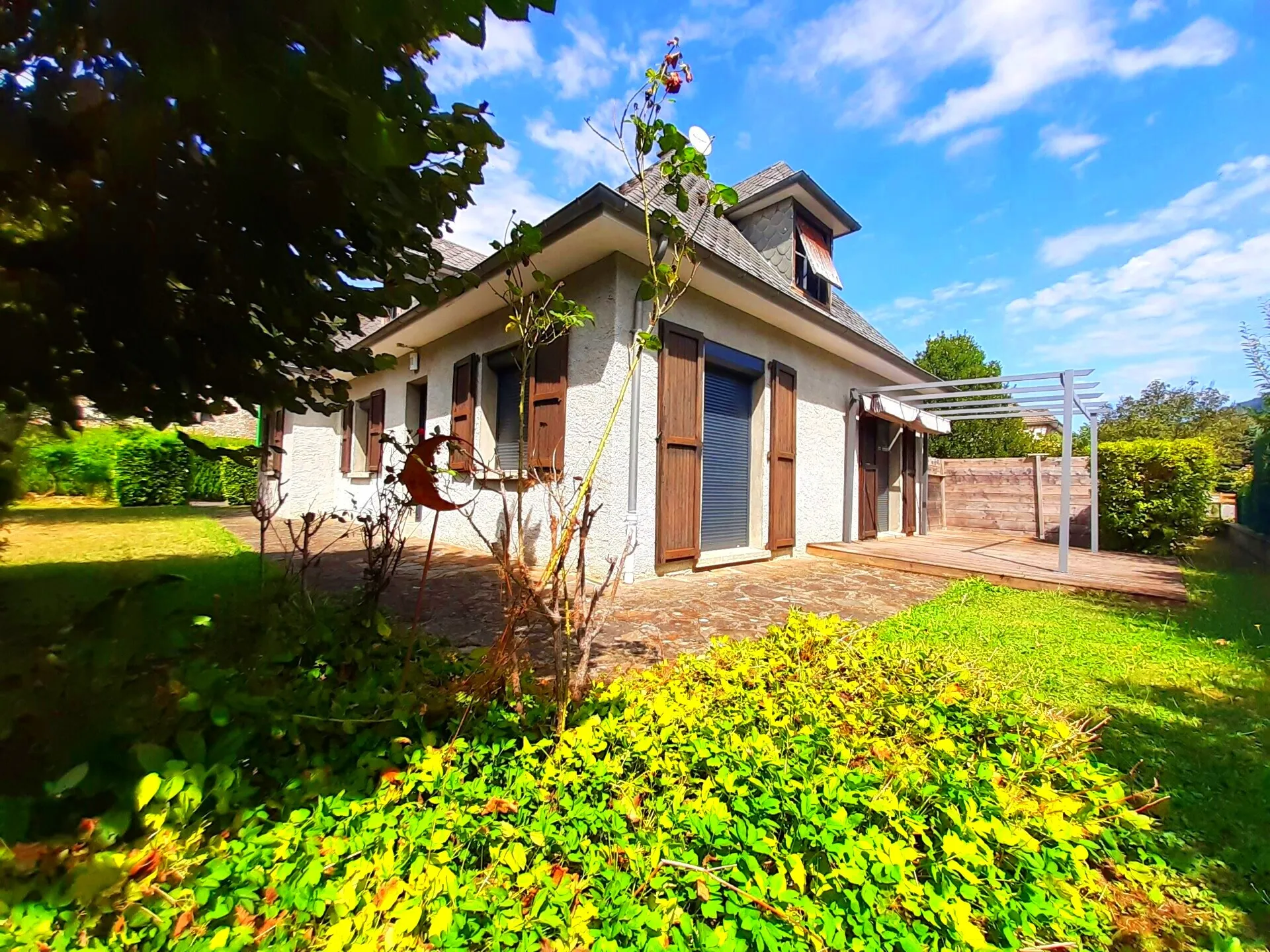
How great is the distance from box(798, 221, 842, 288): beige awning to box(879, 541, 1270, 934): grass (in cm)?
591

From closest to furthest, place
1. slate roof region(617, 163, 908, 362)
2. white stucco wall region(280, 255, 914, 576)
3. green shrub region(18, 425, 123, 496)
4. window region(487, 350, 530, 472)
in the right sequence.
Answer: white stucco wall region(280, 255, 914, 576) < slate roof region(617, 163, 908, 362) < window region(487, 350, 530, 472) < green shrub region(18, 425, 123, 496)

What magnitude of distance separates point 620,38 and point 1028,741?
17.2ft

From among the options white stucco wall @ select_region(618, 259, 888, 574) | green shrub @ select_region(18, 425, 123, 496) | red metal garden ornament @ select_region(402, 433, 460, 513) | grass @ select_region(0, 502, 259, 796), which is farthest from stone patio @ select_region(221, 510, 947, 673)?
green shrub @ select_region(18, 425, 123, 496)

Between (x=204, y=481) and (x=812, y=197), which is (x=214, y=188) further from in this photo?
(x=204, y=481)

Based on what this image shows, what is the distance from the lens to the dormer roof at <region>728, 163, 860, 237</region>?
8.63 meters

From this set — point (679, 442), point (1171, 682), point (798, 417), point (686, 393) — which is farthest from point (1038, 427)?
point (1171, 682)

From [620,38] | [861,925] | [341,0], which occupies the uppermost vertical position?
[620,38]

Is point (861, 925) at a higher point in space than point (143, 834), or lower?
lower

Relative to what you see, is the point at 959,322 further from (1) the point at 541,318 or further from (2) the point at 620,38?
(1) the point at 541,318

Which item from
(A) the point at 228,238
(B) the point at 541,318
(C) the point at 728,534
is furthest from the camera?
(C) the point at 728,534

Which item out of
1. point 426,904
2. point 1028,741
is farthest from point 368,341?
point 1028,741

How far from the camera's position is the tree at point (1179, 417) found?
20172 millimetres

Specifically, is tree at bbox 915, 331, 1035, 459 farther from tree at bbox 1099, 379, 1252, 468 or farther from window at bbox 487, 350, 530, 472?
window at bbox 487, 350, 530, 472

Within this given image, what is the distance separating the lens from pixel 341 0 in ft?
3.75
